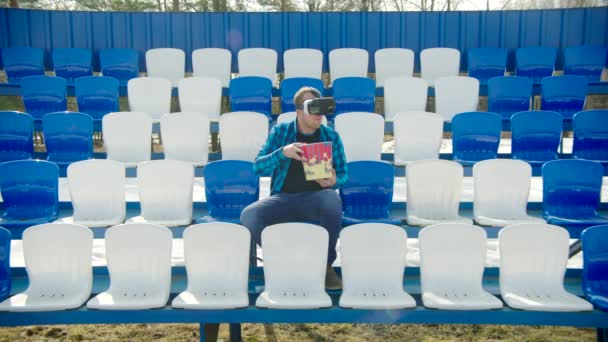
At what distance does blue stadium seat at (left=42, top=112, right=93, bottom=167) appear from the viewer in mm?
5551

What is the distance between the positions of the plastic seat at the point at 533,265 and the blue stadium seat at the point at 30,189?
306 centimetres

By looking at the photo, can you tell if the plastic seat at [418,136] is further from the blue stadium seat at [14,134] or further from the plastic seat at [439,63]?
the blue stadium seat at [14,134]

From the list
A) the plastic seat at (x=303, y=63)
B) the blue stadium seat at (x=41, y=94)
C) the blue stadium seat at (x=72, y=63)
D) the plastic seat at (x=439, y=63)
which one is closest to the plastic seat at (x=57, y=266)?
the blue stadium seat at (x=41, y=94)

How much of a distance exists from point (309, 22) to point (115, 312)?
496cm

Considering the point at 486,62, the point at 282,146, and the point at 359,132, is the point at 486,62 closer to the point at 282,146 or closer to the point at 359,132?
the point at 359,132

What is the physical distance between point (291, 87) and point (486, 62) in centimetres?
246

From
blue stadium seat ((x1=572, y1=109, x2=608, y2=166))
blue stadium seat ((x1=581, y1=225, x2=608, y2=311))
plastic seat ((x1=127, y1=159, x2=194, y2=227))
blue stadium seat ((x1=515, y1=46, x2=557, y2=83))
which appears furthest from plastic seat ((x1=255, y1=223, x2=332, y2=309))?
blue stadium seat ((x1=515, y1=46, x2=557, y2=83))

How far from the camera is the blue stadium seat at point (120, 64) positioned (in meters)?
7.41

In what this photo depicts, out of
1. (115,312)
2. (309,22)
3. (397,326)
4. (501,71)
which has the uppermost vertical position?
(309,22)

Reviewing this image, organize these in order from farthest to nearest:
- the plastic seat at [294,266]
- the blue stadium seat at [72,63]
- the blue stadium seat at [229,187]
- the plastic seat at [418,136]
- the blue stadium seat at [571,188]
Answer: the blue stadium seat at [72,63] < the plastic seat at [418,136] < the blue stadium seat at [571,188] < the blue stadium seat at [229,187] < the plastic seat at [294,266]

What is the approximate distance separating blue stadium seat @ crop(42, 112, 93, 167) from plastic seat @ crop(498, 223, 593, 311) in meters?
3.46

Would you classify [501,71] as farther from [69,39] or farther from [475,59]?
[69,39]

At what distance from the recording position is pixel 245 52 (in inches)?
284

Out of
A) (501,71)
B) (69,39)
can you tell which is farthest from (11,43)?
(501,71)
